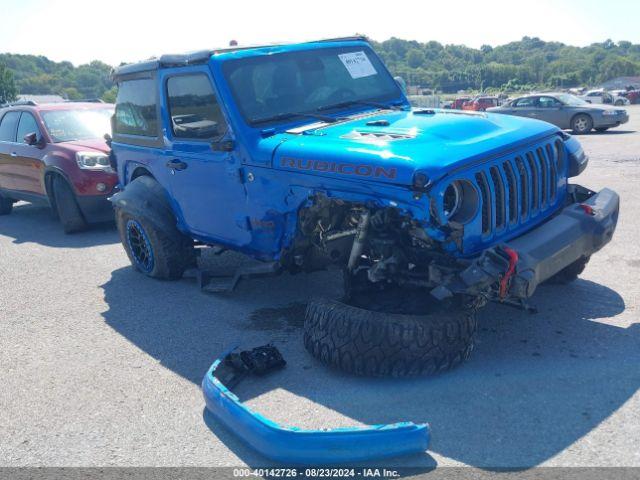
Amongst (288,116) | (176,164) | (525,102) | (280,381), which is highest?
(288,116)

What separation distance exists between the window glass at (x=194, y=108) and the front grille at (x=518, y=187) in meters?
2.13

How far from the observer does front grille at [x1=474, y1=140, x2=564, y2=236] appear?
4059mm

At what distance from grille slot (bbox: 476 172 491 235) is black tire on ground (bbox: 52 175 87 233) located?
638 cm

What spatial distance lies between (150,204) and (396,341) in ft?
10.3

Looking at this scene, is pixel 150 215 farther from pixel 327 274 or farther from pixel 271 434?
pixel 271 434

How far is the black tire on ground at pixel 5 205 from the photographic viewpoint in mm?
10758

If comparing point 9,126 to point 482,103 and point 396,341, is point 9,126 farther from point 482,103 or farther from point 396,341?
point 482,103

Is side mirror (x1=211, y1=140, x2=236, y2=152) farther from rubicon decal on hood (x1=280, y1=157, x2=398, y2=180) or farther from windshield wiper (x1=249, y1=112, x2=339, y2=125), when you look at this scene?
rubicon decal on hood (x1=280, y1=157, x2=398, y2=180)

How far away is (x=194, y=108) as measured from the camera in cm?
541

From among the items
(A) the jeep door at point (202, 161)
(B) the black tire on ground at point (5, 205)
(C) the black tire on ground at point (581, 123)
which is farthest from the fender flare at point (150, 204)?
(C) the black tire on ground at point (581, 123)

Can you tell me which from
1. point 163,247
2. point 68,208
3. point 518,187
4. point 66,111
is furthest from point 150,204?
point 66,111

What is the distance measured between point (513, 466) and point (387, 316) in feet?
3.78

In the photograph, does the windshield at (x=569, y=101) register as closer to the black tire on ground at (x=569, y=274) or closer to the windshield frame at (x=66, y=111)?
the windshield frame at (x=66, y=111)

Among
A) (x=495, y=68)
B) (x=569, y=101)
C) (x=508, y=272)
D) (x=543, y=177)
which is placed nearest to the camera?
(x=508, y=272)
